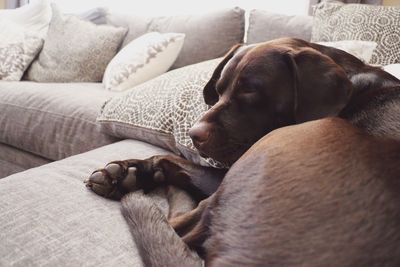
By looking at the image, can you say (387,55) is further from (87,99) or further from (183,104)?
(87,99)

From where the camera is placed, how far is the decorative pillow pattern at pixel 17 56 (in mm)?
2776

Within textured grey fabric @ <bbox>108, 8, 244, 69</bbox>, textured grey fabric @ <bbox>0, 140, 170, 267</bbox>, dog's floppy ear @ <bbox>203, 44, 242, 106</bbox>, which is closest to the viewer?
textured grey fabric @ <bbox>0, 140, 170, 267</bbox>

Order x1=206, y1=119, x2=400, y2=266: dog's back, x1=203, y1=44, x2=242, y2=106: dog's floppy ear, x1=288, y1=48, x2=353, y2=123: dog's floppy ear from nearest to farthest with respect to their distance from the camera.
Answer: x1=206, y1=119, x2=400, y2=266: dog's back → x1=288, y1=48, x2=353, y2=123: dog's floppy ear → x1=203, y1=44, x2=242, y2=106: dog's floppy ear

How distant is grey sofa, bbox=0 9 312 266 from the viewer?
32.5 inches

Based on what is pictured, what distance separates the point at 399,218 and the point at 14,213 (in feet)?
2.52

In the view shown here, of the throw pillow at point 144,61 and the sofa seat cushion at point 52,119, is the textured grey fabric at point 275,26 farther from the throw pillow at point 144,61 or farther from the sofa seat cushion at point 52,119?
the sofa seat cushion at point 52,119

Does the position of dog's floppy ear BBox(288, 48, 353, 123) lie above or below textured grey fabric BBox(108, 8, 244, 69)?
above

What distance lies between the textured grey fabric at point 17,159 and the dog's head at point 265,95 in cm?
128

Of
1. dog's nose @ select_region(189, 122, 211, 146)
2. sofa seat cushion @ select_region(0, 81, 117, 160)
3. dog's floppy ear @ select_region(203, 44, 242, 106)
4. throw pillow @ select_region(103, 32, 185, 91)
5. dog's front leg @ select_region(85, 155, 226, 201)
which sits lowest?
sofa seat cushion @ select_region(0, 81, 117, 160)

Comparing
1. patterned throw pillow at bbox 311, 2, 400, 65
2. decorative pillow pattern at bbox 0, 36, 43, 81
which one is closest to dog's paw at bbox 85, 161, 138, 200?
patterned throw pillow at bbox 311, 2, 400, 65

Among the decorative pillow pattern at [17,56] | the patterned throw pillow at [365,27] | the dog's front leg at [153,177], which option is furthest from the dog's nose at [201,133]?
the decorative pillow pattern at [17,56]

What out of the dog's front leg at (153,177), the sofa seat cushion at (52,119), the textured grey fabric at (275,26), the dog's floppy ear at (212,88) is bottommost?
the sofa seat cushion at (52,119)

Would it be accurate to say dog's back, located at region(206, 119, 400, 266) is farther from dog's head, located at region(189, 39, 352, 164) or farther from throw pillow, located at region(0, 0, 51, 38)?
throw pillow, located at region(0, 0, 51, 38)

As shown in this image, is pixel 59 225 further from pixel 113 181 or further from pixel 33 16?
pixel 33 16
